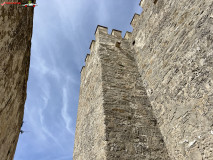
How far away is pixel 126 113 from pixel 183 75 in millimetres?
1439

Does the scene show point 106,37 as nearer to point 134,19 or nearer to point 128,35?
point 128,35

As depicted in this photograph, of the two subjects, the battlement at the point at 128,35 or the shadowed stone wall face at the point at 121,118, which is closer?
the shadowed stone wall face at the point at 121,118

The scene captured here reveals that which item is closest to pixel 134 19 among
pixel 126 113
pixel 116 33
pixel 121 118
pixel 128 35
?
pixel 128 35

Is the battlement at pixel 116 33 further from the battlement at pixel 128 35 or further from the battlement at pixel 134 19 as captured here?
the battlement at pixel 134 19

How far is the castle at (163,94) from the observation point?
8.06 ft

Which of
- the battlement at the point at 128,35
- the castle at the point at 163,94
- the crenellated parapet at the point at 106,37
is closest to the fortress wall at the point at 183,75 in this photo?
the castle at the point at 163,94

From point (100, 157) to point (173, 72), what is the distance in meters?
2.25

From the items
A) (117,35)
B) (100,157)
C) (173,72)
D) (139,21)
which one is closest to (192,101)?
(173,72)

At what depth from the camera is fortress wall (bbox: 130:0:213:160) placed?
2.37 meters

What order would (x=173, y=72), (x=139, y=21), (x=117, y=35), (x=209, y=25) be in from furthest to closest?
1. (x=117, y=35)
2. (x=139, y=21)
3. (x=173, y=72)
4. (x=209, y=25)

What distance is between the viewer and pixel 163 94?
3.38 meters

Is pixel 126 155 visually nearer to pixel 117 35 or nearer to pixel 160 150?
pixel 160 150

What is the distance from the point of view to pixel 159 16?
4.13 meters

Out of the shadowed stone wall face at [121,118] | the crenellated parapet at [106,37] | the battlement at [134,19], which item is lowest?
the shadowed stone wall face at [121,118]
